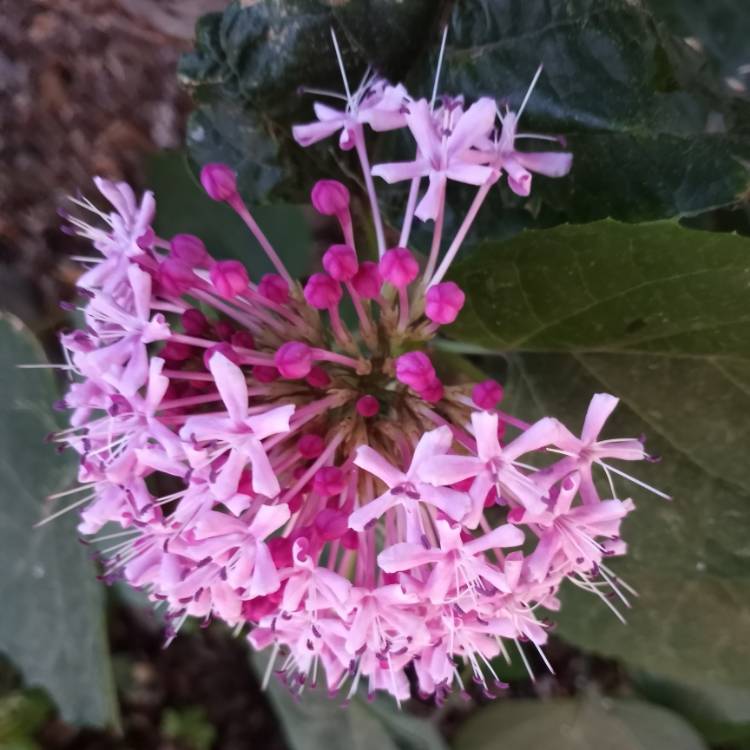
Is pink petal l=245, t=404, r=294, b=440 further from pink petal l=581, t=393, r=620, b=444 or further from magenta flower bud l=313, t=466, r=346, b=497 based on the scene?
pink petal l=581, t=393, r=620, b=444

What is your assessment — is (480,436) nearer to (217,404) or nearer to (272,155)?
(217,404)

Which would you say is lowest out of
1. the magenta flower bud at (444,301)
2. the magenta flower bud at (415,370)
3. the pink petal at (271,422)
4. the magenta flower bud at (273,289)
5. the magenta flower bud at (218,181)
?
the pink petal at (271,422)

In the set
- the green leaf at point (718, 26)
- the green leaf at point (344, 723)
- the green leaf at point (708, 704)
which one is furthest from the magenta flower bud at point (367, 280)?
the green leaf at point (708, 704)

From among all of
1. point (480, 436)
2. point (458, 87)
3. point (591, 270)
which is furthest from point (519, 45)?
point (480, 436)

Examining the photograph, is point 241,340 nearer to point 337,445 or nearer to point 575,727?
point 337,445


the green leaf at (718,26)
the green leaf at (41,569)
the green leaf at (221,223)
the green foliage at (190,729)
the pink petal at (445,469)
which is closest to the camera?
the pink petal at (445,469)

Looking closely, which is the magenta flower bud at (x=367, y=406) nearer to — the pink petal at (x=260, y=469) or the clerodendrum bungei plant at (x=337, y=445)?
the clerodendrum bungei plant at (x=337, y=445)

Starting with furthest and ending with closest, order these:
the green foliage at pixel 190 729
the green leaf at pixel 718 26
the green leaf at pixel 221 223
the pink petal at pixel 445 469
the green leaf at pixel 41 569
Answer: the green foliage at pixel 190 729 < the green leaf at pixel 221 223 < the green leaf at pixel 41 569 < the green leaf at pixel 718 26 < the pink petal at pixel 445 469

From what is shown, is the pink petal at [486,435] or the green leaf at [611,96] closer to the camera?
the pink petal at [486,435]
